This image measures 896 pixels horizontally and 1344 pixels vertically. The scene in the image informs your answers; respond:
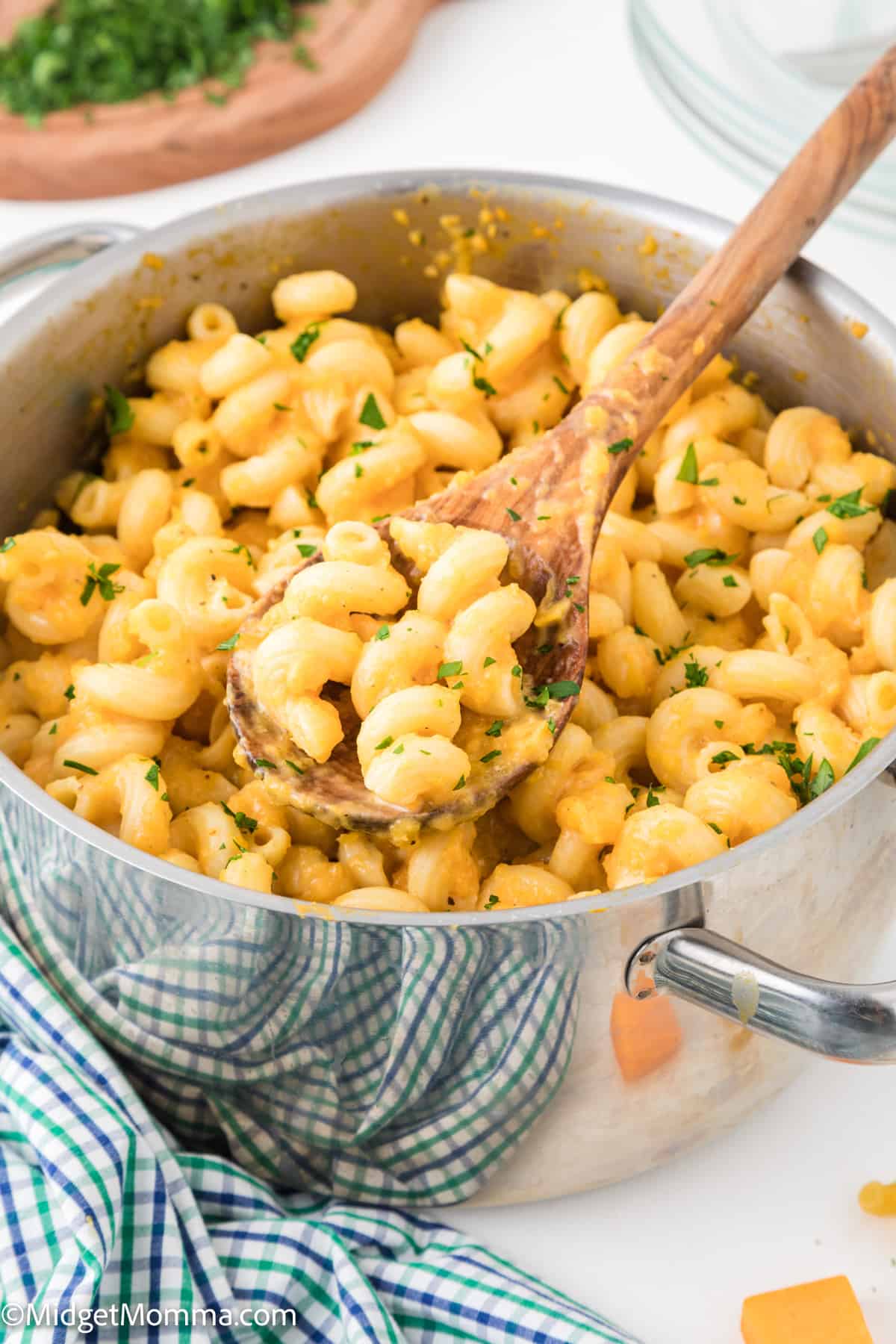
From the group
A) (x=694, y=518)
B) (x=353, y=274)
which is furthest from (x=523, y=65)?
(x=694, y=518)

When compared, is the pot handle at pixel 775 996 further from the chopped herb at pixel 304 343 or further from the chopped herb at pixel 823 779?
the chopped herb at pixel 304 343

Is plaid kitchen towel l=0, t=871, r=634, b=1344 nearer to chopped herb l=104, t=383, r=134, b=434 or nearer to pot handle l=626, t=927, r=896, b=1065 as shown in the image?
pot handle l=626, t=927, r=896, b=1065

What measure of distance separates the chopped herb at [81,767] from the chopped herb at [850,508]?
80 cm

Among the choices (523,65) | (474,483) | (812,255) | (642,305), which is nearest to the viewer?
(474,483)

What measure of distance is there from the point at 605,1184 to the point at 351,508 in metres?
0.73

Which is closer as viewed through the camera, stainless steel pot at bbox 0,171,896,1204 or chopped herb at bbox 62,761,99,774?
stainless steel pot at bbox 0,171,896,1204

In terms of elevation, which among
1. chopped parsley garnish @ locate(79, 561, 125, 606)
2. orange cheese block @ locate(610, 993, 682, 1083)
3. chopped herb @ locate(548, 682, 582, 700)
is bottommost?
chopped parsley garnish @ locate(79, 561, 125, 606)

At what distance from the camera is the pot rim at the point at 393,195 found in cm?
106

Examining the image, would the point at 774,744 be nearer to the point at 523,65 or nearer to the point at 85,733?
the point at 85,733

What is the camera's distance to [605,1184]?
54.1 inches

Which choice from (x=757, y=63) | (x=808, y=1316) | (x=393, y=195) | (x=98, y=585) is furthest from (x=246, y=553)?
(x=757, y=63)

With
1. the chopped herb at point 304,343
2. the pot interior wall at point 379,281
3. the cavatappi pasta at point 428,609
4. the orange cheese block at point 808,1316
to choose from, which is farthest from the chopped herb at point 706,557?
the orange cheese block at point 808,1316

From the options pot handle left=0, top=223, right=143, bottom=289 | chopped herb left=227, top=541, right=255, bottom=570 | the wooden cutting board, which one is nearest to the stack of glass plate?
the wooden cutting board

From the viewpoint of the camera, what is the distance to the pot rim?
1059mm
